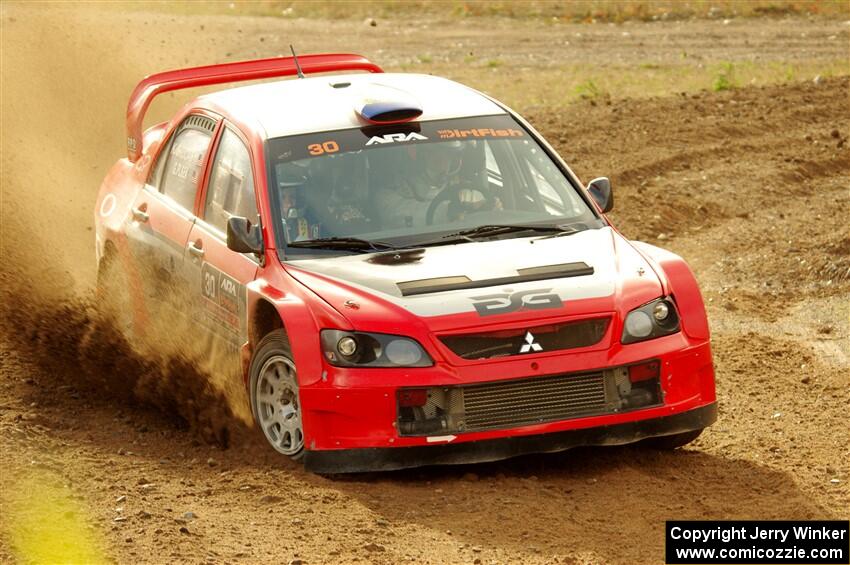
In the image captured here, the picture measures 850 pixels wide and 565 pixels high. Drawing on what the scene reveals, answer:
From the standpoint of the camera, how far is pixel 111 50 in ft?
69.5

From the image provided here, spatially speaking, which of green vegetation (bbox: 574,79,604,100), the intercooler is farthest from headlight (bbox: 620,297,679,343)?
green vegetation (bbox: 574,79,604,100)

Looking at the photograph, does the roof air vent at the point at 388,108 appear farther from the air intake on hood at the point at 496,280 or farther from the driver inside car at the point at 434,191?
the air intake on hood at the point at 496,280

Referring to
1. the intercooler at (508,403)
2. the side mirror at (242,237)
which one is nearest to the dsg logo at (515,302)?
the intercooler at (508,403)

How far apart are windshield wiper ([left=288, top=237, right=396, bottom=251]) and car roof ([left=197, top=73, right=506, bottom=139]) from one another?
761mm

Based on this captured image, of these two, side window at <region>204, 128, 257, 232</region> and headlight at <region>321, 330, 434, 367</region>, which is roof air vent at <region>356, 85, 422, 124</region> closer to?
side window at <region>204, 128, 257, 232</region>

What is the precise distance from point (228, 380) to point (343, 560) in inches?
85.3

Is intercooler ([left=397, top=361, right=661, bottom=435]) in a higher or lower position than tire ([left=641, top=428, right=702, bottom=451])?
higher

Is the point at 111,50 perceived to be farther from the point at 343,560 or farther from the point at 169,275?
the point at 343,560

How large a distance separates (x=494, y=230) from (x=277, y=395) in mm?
1379

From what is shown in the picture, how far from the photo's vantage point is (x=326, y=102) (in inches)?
344

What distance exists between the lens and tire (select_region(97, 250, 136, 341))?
952 centimetres

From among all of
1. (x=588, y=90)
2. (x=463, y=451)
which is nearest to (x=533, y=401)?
(x=463, y=451)

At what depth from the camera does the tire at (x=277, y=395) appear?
7.44m

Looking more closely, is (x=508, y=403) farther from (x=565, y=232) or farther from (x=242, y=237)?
(x=242, y=237)
